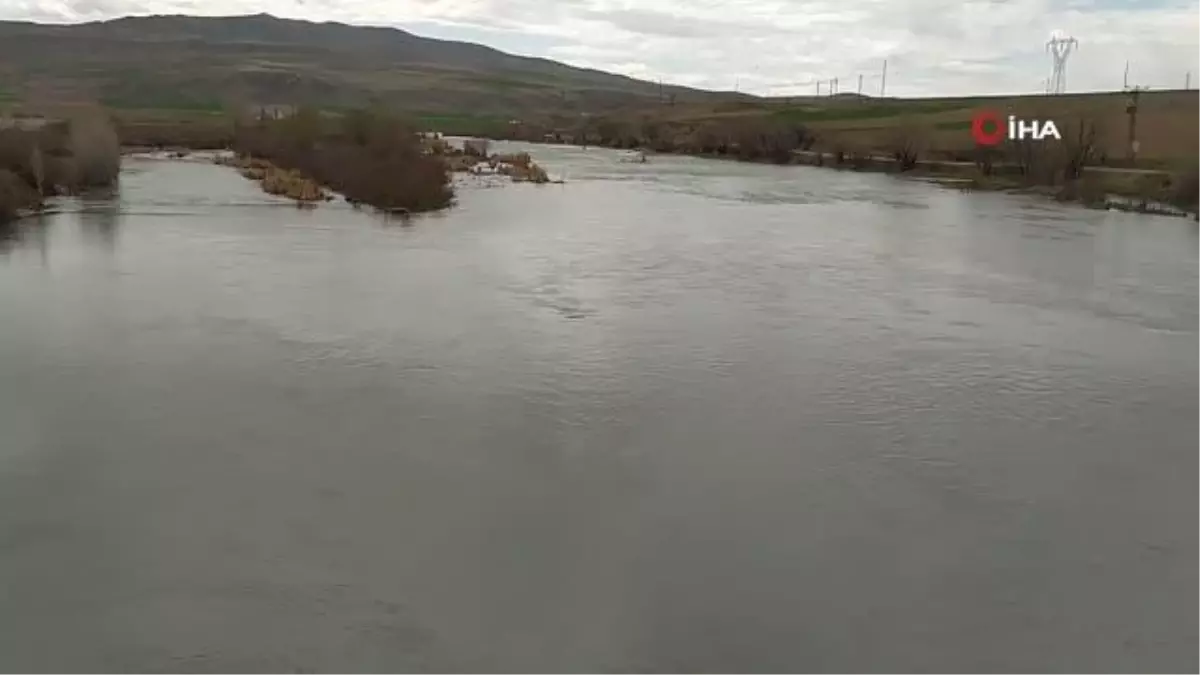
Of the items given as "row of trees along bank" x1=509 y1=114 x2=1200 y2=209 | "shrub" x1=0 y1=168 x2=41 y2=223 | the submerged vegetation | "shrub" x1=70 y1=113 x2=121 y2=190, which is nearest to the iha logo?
"row of trees along bank" x1=509 y1=114 x2=1200 y2=209

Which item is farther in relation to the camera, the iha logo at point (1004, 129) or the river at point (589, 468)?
the iha logo at point (1004, 129)

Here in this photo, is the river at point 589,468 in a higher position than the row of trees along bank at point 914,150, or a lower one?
lower

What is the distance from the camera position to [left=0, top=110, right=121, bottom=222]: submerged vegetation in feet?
Answer: 65.8

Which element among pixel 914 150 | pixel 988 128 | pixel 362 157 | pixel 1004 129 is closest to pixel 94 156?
pixel 362 157

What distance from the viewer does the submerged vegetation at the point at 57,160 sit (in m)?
20.1

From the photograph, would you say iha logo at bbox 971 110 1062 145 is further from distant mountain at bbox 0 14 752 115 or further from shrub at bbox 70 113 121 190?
distant mountain at bbox 0 14 752 115

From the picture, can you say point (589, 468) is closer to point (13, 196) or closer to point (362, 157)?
point (13, 196)

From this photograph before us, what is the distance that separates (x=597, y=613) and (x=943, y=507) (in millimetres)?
2504

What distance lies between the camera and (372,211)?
68.0 ft

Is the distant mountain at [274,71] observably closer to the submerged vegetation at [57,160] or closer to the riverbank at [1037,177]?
the submerged vegetation at [57,160]

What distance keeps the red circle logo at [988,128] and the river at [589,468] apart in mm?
20479

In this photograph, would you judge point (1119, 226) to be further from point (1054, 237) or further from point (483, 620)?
point (483, 620)

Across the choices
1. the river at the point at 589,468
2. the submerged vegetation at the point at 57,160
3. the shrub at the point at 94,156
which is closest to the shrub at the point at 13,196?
the submerged vegetation at the point at 57,160

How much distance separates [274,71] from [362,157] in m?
66.3
